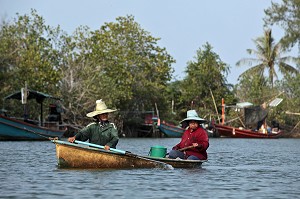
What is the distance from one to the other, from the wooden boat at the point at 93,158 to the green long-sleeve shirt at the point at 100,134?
0.23 meters

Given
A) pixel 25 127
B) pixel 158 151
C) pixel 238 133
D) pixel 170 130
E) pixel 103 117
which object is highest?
pixel 170 130

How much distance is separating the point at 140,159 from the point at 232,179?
2184mm

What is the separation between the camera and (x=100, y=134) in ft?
56.4

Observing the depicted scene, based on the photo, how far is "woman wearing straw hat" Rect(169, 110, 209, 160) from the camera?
17.8m

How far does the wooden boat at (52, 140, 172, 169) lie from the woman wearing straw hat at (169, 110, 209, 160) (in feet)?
2.84

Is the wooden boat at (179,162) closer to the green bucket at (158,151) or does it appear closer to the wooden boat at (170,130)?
the green bucket at (158,151)

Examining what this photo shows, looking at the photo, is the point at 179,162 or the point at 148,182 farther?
the point at 179,162

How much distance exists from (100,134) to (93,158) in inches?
23.0

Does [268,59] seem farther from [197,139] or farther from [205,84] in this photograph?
[197,139]

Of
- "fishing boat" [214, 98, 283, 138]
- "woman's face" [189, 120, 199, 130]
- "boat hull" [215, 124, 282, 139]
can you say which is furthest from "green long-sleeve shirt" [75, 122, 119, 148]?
"boat hull" [215, 124, 282, 139]

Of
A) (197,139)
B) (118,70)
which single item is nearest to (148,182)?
(197,139)

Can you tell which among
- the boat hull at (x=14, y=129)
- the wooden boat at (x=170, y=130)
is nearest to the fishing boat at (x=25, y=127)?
the boat hull at (x=14, y=129)

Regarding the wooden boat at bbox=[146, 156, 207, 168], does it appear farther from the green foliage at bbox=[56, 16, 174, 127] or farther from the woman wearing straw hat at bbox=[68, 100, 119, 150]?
the green foliage at bbox=[56, 16, 174, 127]

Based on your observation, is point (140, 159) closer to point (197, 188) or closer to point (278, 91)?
point (197, 188)
